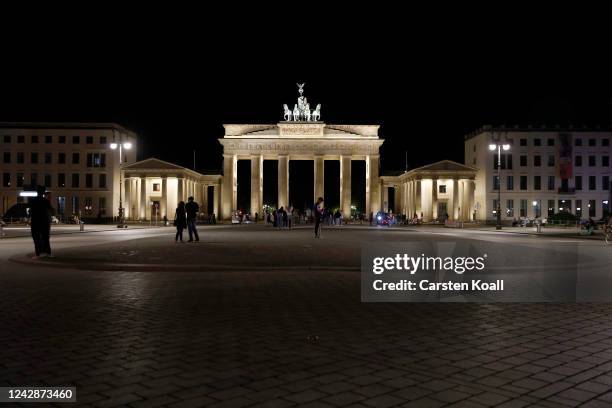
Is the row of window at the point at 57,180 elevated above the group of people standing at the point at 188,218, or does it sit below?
above

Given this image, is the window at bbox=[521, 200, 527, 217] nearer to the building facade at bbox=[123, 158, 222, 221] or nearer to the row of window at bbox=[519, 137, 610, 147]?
the row of window at bbox=[519, 137, 610, 147]

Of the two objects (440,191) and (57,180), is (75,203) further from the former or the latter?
(440,191)

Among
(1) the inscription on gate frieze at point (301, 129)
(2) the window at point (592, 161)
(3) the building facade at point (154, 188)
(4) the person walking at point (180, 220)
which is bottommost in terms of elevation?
(4) the person walking at point (180, 220)

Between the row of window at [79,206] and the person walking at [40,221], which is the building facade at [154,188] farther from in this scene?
the person walking at [40,221]

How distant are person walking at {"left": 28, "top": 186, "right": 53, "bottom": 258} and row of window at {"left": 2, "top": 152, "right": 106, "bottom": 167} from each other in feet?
241

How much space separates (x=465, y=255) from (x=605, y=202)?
75848 mm

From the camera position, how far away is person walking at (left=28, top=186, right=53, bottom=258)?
57.1 feet

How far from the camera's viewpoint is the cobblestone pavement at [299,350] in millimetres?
A: 5176

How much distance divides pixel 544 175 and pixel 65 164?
6915 centimetres

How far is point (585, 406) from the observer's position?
4.86 metres

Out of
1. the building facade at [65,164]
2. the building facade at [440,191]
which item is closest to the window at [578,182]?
the building facade at [440,191]

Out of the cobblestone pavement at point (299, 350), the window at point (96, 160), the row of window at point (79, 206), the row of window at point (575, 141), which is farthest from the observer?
the window at point (96, 160)

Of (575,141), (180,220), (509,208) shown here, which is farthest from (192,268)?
(575,141)

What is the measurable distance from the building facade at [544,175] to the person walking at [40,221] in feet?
237
